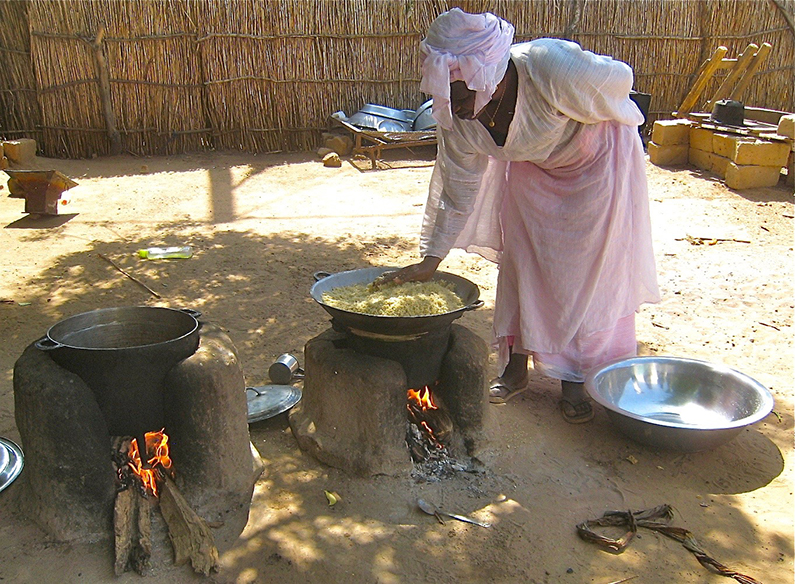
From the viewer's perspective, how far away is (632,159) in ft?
10.7

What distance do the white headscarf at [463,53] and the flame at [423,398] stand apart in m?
1.33

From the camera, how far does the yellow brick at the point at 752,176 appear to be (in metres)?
8.18

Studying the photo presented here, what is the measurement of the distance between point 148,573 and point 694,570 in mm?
1906

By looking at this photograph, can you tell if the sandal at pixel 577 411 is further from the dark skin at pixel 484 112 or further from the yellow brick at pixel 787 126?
the yellow brick at pixel 787 126

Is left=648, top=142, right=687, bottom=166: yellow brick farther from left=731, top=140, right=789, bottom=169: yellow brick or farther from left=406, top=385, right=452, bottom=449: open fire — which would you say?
left=406, top=385, right=452, bottom=449: open fire

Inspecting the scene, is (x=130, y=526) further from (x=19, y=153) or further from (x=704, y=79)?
(x=704, y=79)

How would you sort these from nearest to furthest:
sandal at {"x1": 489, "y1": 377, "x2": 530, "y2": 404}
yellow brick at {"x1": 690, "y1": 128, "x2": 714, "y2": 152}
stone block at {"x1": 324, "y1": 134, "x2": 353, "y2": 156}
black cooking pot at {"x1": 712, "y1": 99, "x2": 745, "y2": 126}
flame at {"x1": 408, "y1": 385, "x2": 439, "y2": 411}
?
flame at {"x1": 408, "y1": 385, "x2": 439, "y2": 411} → sandal at {"x1": 489, "y1": 377, "x2": 530, "y2": 404} → black cooking pot at {"x1": 712, "y1": 99, "x2": 745, "y2": 126} → yellow brick at {"x1": 690, "y1": 128, "x2": 714, "y2": 152} → stone block at {"x1": 324, "y1": 134, "x2": 353, "y2": 156}

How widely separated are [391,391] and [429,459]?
1.34 ft

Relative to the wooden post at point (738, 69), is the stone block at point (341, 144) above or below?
below

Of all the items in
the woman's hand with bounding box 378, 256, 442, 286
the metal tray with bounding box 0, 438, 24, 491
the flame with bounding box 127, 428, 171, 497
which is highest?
the woman's hand with bounding box 378, 256, 442, 286

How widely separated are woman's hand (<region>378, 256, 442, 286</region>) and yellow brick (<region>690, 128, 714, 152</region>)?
23.5 feet

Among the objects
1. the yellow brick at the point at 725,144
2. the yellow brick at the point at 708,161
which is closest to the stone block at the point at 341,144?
the yellow brick at the point at 708,161

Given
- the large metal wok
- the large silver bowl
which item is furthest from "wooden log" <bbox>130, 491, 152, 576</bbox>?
the large silver bowl

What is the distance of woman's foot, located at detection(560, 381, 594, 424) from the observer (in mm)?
3543
